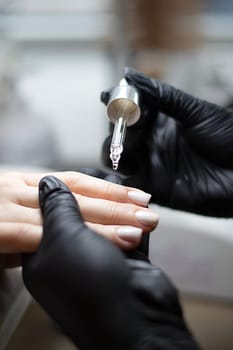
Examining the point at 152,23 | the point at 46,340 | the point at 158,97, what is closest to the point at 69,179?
the point at 158,97

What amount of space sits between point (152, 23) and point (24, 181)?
34.8 inches

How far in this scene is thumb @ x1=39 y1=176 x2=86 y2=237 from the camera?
18.9 inches

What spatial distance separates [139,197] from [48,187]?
0.37 ft

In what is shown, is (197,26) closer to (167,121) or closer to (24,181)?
(167,121)

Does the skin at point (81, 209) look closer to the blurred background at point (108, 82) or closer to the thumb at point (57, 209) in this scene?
the thumb at point (57, 209)

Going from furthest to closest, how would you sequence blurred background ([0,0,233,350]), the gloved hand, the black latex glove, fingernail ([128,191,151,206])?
1. blurred background ([0,0,233,350])
2. the gloved hand
3. fingernail ([128,191,151,206])
4. the black latex glove

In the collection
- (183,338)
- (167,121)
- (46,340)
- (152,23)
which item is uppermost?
(152,23)

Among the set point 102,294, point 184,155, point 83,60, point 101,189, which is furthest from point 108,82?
point 102,294

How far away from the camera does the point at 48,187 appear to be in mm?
534

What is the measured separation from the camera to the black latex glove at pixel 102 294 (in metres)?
0.43

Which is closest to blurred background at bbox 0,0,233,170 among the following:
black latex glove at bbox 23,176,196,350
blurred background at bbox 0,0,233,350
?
blurred background at bbox 0,0,233,350

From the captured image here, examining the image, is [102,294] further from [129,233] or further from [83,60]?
[83,60]

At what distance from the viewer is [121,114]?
2.06 feet

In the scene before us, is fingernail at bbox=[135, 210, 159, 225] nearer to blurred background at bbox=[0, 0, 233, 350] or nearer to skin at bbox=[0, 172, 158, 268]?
skin at bbox=[0, 172, 158, 268]
